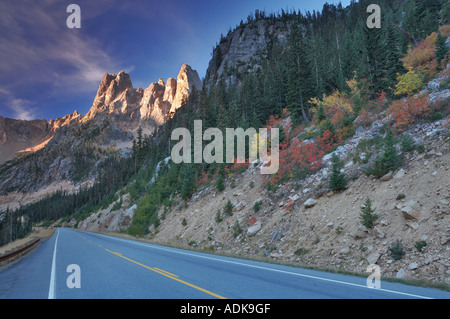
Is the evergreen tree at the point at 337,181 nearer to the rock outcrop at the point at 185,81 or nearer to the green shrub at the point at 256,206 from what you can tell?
the green shrub at the point at 256,206

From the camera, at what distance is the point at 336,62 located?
42.5 m

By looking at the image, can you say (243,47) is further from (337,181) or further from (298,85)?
(337,181)

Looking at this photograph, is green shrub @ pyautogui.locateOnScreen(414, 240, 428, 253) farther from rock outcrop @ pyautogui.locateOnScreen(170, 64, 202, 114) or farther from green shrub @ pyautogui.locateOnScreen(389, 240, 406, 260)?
rock outcrop @ pyautogui.locateOnScreen(170, 64, 202, 114)

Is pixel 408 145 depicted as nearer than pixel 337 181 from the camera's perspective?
Yes

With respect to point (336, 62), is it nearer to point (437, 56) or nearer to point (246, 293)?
Answer: point (437, 56)

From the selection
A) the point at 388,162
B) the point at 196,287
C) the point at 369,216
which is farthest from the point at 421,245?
the point at 196,287

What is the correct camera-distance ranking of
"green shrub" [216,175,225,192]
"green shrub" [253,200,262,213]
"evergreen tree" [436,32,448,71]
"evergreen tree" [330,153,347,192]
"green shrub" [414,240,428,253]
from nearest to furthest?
"green shrub" [414,240,428,253], "evergreen tree" [330,153,347,192], "green shrub" [253,200,262,213], "evergreen tree" [436,32,448,71], "green shrub" [216,175,225,192]

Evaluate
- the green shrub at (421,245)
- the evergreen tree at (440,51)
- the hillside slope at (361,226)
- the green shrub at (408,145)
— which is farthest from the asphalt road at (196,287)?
the evergreen tree at (440,51)

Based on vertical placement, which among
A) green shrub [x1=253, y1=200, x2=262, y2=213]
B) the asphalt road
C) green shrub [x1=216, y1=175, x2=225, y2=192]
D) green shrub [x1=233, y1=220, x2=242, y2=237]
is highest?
green shrub [x1=216, y1=175, x2=225, y2=192]

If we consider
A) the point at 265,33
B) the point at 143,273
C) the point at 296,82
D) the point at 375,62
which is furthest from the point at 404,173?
the point at 265,33

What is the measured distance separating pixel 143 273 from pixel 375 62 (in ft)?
110

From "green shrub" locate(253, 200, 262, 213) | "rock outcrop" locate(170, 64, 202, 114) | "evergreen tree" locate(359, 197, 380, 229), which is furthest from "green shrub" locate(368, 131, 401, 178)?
"rock outcrop" locate(170, 64, 202, 114)

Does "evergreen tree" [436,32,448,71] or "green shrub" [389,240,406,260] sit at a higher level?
"evergreen tree" [436,32,448,71]
